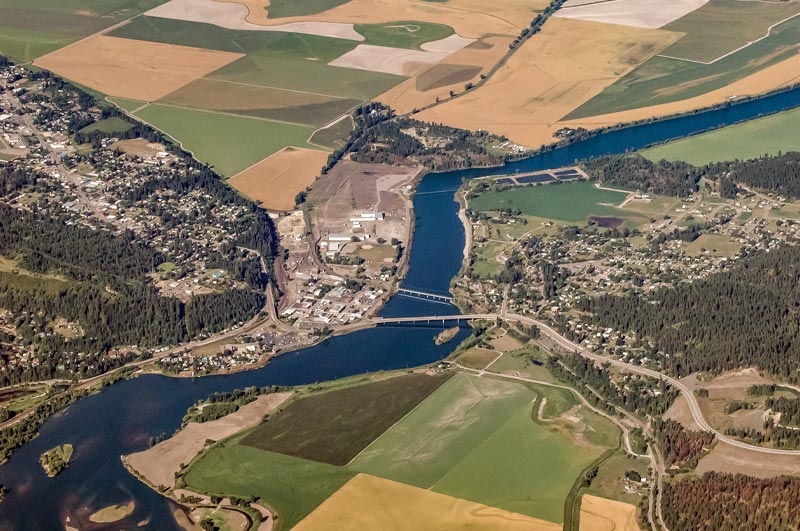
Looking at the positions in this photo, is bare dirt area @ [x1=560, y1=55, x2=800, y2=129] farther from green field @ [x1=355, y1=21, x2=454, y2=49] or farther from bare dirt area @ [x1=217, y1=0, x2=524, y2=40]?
green field @ [x1=355, y1=21, x2=454, y2=49]

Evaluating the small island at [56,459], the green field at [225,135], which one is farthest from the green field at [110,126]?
the small island at [56,459]

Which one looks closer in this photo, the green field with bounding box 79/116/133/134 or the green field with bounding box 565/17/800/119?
the green field with bounding box 79/116/133/134

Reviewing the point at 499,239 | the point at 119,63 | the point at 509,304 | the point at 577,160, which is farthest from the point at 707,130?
the point at 119,63

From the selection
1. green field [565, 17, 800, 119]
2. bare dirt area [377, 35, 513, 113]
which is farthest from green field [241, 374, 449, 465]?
bare dirt area [377, 35, 513, 113]

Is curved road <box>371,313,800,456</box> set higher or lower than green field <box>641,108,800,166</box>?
lower

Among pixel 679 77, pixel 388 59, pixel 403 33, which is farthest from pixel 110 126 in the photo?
pixel 679 77

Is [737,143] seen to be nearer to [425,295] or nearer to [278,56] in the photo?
[425,295]

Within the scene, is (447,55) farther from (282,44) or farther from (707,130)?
(707,130)
